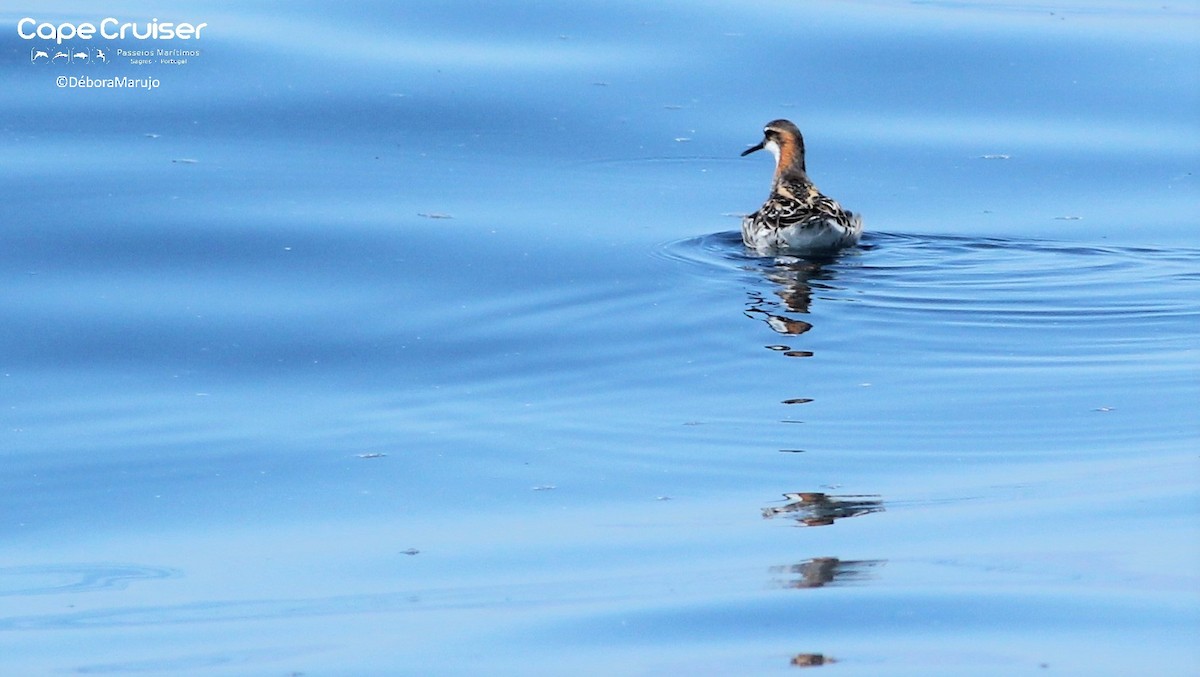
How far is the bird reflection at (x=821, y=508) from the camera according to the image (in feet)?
23.4

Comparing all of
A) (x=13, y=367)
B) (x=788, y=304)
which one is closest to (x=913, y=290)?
(x=788, y=304)

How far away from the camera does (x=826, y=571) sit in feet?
21.3

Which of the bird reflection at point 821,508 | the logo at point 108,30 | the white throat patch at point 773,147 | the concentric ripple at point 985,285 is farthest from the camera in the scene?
the logo at point 108,30

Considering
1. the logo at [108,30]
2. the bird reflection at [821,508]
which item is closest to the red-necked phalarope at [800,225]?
the bird reflection at [821,508]

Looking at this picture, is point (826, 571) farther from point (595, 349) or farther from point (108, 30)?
point (108, 30)

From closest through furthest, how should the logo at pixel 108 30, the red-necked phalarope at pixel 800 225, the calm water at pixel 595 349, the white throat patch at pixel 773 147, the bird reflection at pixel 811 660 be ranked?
the bird reflection at pixel 811 660 < the calm water at pixel 595 349 < the red-necked phalarope at pixel 800 225 < the white throat patch at pixel 773 147 < the logo at pixel 108 30

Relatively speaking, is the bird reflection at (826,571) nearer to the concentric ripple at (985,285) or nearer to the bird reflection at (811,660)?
the bird reflection at (811,660)

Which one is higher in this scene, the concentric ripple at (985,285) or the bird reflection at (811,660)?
the concentric ripple at (985,285)

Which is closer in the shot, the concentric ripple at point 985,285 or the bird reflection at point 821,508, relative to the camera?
the bird reflection at point 821,508

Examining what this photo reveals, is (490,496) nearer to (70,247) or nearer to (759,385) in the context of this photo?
(759,385)

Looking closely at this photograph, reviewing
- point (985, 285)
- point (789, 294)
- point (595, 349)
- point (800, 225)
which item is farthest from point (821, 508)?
point (800, 225)

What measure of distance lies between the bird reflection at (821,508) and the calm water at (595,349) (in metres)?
0.03

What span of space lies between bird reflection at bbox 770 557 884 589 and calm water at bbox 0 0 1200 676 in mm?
20

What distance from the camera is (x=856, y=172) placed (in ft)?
47.4
